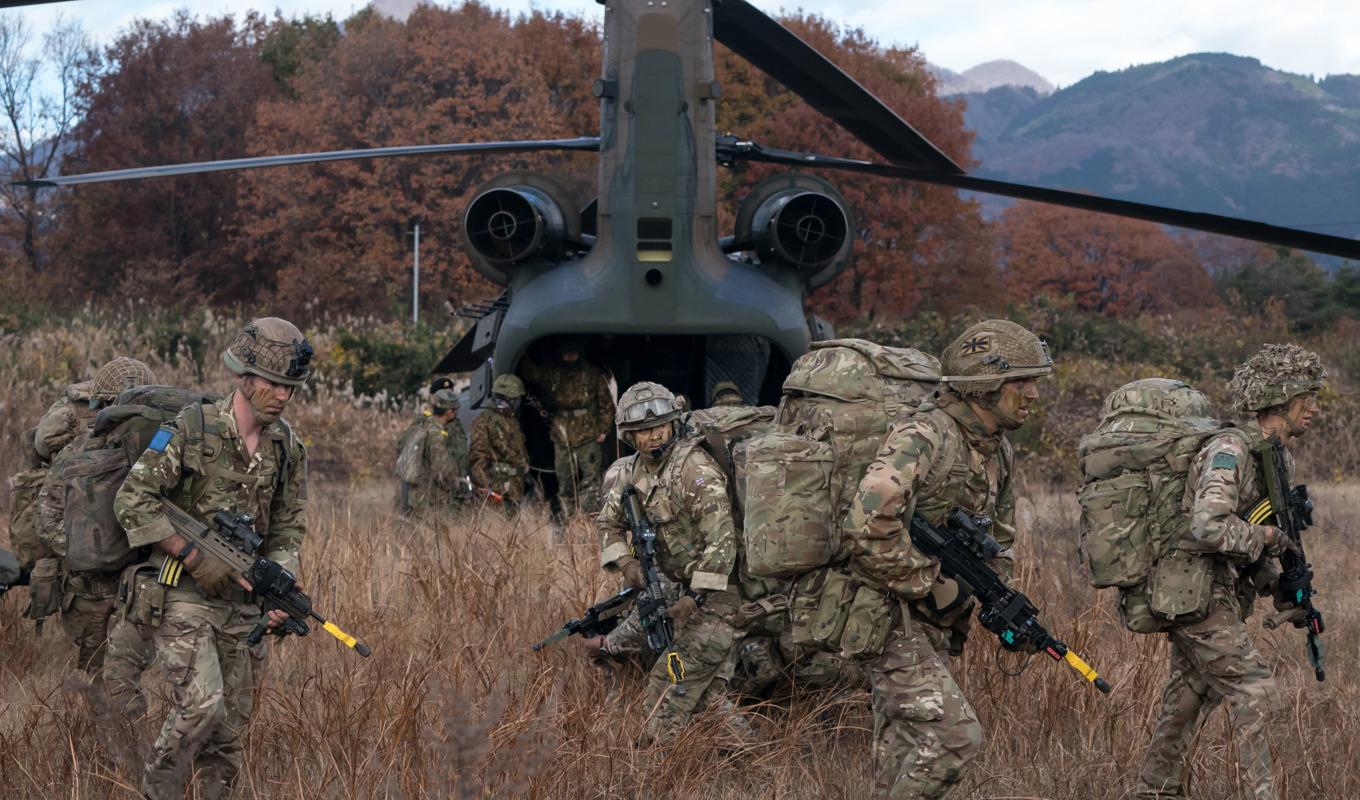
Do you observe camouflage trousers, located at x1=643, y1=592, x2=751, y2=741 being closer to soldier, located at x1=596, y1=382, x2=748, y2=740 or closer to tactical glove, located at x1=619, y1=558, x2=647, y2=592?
soldier, located at x1=596, y1=382, x2=748, y2=740

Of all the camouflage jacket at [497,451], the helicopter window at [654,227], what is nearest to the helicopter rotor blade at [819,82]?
the helicopter window at [654,227]

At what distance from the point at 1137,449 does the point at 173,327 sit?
55.5ft

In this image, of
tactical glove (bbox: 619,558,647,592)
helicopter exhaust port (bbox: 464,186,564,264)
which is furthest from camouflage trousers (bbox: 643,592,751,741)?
helicopter exhaust port (bbox: 464,186,564,264)

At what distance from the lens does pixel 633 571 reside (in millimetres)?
6102

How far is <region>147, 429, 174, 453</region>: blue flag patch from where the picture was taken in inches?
194

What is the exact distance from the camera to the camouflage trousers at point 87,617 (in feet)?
21.0

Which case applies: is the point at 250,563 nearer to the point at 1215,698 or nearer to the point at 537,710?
the point at 537,710

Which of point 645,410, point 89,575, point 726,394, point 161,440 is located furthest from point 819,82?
point 161,440

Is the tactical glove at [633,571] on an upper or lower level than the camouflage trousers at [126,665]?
upper

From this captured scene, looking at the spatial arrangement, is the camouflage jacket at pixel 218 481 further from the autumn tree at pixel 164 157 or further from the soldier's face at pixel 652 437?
the autumn tree at pixel 164 157

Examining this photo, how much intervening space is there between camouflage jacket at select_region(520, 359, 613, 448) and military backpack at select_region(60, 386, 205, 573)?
5.54 meters

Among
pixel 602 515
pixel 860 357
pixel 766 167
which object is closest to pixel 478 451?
pixel 602 515

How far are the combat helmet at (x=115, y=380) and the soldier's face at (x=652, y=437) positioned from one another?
6.77 feet

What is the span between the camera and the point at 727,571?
5.75m
